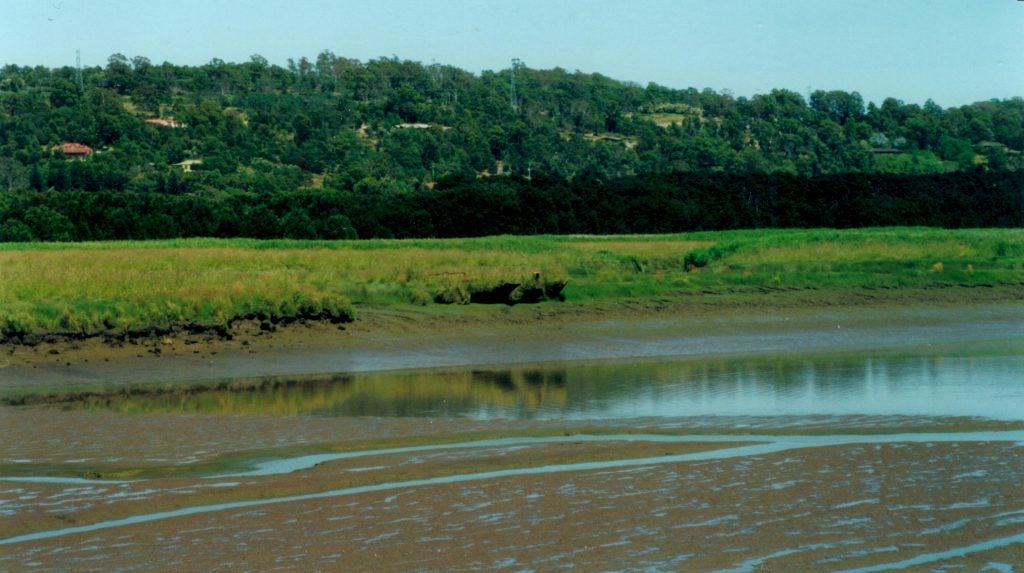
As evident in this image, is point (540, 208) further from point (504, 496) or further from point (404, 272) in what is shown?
point (504, 496)

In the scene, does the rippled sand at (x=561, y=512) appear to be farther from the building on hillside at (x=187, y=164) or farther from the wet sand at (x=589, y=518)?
the building on hillside at (x=187, y=164)

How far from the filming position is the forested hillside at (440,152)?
45719mm

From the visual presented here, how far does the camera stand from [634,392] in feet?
51.3

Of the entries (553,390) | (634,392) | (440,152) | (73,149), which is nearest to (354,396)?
(553,390)

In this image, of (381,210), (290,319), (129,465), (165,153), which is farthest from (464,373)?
(165,153)

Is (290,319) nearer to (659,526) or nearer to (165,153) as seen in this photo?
(659,526)

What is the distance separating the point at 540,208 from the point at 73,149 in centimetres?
2653

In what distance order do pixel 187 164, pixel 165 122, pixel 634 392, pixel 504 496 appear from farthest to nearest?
pixel 165 122, pixel 187 164, pixel 634 392, pixel 504 496

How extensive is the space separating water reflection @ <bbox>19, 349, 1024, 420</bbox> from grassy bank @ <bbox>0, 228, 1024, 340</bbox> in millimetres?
2695

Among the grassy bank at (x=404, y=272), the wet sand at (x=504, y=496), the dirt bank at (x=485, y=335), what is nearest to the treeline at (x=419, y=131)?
the grassy bank at (x=404, y=272)

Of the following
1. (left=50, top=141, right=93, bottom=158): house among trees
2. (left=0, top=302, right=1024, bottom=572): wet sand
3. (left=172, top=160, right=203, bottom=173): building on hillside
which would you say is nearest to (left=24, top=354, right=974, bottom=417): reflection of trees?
(left=0, top=302, right=1024, bottom=572): wet sand

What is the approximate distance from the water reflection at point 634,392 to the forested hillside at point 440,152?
82.3ft

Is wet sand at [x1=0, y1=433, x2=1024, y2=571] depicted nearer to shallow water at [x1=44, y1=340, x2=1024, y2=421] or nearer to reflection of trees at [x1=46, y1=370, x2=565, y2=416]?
shallow water at [x1=44, y1=340, x2=1024, y2=421]

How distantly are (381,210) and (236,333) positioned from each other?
2671 centimetres
